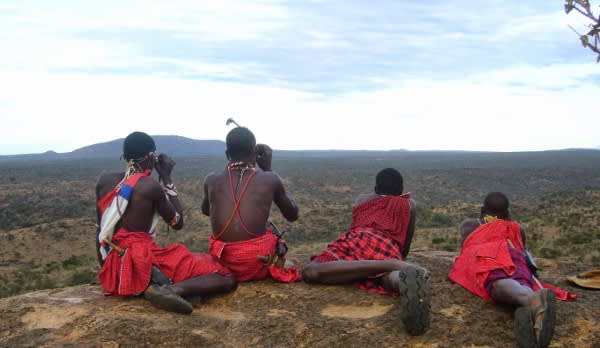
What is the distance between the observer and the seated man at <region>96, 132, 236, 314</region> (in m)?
4.27

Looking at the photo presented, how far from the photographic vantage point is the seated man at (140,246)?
4.27 m

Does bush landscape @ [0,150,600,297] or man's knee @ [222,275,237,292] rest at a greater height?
man's knee @ [222,275,237,292]

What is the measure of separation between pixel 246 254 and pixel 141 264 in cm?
86

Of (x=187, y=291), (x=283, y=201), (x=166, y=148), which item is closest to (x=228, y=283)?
(x=187, y=291)

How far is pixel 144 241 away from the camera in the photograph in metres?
4.41

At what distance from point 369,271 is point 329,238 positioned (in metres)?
16.5

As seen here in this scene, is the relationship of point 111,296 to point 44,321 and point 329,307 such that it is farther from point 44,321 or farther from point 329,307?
point 329,307

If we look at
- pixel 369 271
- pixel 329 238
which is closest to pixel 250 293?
pixel 369 271

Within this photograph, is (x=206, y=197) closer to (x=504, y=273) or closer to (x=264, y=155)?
(x=264, y=155)

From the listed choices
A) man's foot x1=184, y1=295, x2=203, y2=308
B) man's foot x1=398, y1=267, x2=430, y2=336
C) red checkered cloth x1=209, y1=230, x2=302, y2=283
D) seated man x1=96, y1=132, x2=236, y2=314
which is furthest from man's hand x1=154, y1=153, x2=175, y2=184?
man's foot x1=398, y1=267, x2=430, y2=336

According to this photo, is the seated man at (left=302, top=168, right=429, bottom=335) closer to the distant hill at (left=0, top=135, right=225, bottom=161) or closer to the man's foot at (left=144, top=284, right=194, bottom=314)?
the man's foot at (left=144, top=284, right=194, bottom=314)

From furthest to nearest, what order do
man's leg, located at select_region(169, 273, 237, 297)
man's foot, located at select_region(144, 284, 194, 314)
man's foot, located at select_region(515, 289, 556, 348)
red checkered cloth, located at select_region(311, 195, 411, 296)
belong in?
red checkered cloth, located at select_region(311, 195, 411, 296)
man's leg, located at select_region(169, 273, 237, 297)
man's foot, located at select_region(144, 284, 194, 314)
man's foot, located at select_region(515, 289, 556, 348)

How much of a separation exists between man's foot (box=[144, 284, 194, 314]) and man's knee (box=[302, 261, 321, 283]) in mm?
1113

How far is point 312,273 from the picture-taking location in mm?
4660
